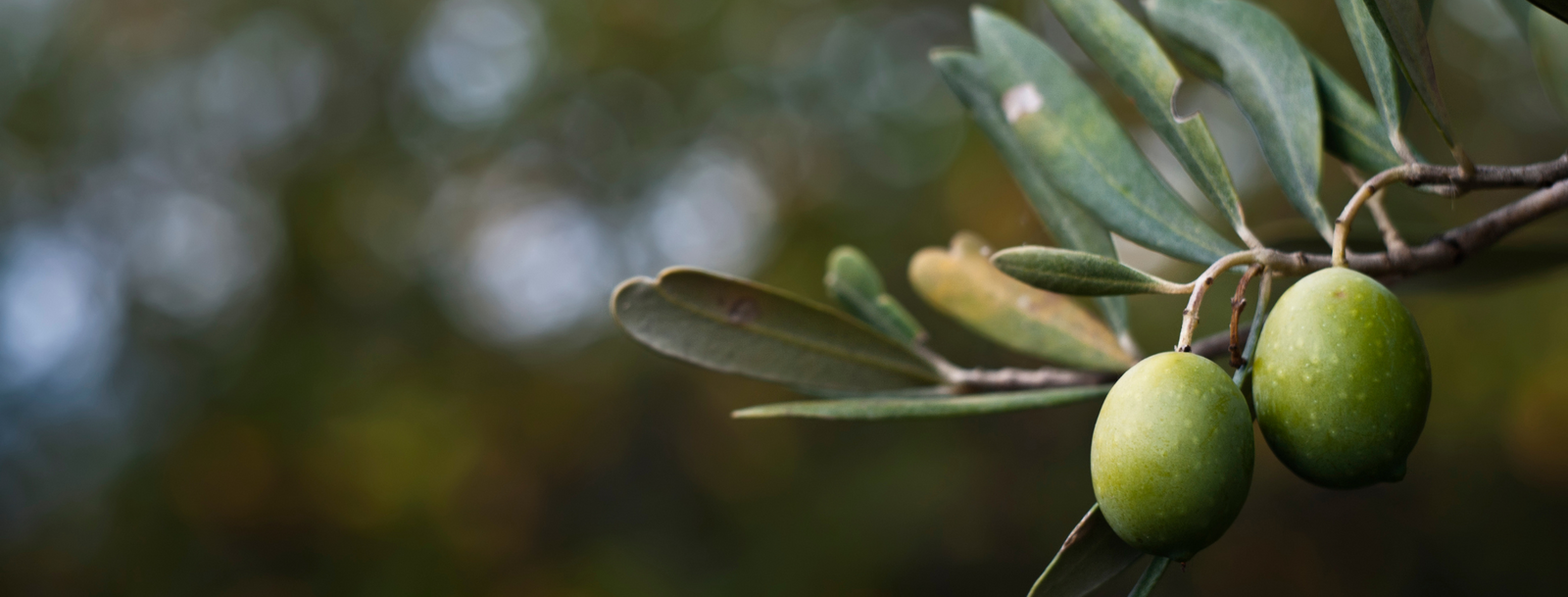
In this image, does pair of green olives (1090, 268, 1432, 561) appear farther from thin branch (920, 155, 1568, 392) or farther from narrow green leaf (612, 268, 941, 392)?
narrow green leaf (612, 268, 941, 392)

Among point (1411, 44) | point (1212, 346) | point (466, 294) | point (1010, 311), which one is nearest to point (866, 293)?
point (1010, 311)

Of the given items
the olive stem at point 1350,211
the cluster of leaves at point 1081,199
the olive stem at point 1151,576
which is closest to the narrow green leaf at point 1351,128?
the cluster of leaves at point 1081,199

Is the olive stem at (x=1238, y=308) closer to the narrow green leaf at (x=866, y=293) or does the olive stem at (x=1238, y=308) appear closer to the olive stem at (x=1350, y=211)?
the olive stem at (x=1350, y=211)

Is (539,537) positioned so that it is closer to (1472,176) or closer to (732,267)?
(732,267)

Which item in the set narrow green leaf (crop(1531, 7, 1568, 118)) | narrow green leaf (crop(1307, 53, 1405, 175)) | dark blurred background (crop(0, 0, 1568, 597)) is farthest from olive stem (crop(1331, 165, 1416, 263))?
dark blurred background (crop(0, 0, 1568, 597))

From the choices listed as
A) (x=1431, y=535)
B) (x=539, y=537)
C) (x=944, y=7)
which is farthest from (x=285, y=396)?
(x=1431, y=535)

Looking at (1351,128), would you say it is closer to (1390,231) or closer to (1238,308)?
(1390,231)

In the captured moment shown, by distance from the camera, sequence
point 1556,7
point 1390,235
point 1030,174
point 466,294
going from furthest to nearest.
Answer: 1. point 466,294
2. point 1030,174
3. point 1390,235
4. point 1556,7
